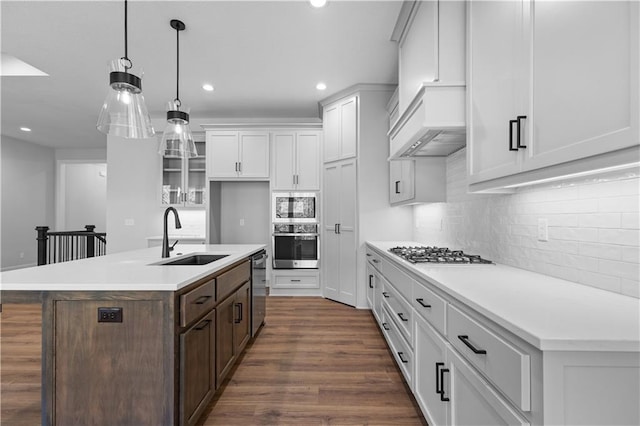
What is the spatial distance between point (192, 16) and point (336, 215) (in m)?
2.80

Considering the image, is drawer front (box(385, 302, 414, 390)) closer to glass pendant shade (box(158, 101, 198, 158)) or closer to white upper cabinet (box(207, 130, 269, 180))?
glass pendant shade (box(158, 101, 198, 158))

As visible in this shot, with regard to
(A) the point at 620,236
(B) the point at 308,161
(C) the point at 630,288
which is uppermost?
(B) the point at 308,161

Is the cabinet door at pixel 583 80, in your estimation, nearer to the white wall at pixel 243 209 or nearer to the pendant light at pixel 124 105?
the pendant light at pixel 124 105

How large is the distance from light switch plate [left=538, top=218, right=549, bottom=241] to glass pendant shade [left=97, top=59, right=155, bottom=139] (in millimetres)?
2455

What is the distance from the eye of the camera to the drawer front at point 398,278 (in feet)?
6.71

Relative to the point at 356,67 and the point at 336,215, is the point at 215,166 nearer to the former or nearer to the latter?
the point at 336,215

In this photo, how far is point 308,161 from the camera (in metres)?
5.00

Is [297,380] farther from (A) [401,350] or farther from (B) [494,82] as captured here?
(B) [494,82]

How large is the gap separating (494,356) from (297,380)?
5.53 ft

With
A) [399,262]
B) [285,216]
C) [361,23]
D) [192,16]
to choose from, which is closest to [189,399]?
[399,262]

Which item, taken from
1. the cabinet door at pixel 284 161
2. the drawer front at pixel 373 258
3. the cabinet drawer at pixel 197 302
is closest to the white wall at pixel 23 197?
the cabinet door at pixel 284 161

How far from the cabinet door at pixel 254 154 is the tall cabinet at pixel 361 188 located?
1.32m

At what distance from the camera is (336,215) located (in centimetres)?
451

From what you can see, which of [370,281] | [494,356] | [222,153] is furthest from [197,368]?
[222,153]
